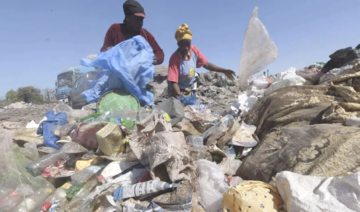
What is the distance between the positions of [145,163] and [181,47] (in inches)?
82.9

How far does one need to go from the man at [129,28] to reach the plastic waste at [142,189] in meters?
2.27

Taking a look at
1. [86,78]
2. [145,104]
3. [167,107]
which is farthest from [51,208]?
[86,78]

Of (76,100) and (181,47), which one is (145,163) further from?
(76,100)

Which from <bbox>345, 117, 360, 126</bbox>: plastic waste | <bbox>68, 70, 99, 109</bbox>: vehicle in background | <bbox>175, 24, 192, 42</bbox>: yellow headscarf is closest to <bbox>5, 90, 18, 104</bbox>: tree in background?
<bbox>68, 70, 99, 109</bbox>: vehicle in background

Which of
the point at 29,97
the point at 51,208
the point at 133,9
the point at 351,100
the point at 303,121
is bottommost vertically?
the point at 29,97

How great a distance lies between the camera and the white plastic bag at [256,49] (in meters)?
2.35

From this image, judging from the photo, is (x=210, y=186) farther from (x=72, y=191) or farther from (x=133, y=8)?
(x=133, y=8)

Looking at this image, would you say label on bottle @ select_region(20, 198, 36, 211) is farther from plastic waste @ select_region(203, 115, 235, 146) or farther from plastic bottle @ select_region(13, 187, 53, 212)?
plastic waste @ select_region(203, 115, 235, 146)

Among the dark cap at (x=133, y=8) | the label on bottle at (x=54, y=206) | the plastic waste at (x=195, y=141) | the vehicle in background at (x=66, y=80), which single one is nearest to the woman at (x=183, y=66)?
the dark cap at (x=133, y=8)

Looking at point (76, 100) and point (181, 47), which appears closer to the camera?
point (181, 47)

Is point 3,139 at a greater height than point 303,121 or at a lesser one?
lesser

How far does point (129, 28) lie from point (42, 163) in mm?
2255

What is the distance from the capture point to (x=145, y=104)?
309cm

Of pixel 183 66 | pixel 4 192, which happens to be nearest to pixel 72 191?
pixel 4 192
